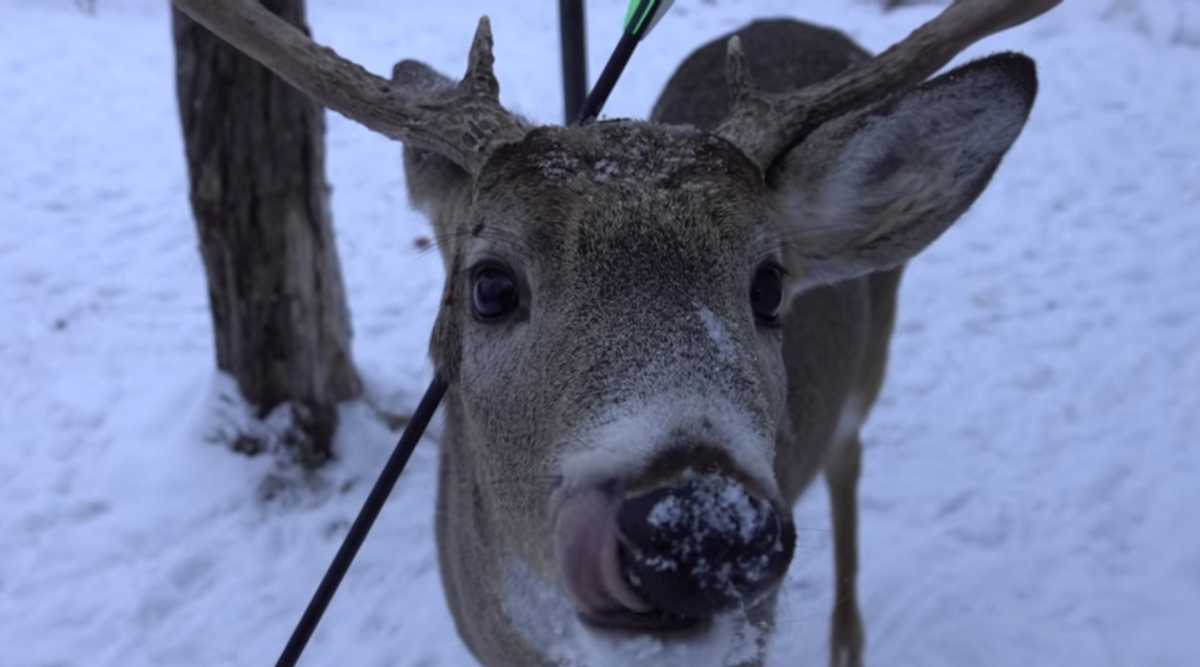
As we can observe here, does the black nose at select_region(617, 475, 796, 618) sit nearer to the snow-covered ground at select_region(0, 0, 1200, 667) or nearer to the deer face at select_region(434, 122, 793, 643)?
the deer face at select_region(434, 122, 793, 643)

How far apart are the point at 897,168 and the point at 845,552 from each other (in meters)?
2.38

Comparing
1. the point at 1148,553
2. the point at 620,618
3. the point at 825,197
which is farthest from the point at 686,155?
the point at 1148,553

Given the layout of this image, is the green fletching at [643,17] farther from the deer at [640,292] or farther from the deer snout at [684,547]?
the deer snout at [684,547]

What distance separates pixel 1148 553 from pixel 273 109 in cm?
438

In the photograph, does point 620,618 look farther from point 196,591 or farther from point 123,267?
point 123,267

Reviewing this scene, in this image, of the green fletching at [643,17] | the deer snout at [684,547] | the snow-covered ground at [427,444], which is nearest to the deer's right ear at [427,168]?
the snow-covered ground at [427,444]

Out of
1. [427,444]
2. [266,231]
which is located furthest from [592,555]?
[427,444]

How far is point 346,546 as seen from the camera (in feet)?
10.1

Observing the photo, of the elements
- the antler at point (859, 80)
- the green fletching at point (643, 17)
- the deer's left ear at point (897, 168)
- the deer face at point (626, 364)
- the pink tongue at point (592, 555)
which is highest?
the green fletching at point (643, 17)

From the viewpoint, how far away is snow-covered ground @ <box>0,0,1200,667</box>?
4.59m

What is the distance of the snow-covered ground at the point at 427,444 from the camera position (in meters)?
4.59

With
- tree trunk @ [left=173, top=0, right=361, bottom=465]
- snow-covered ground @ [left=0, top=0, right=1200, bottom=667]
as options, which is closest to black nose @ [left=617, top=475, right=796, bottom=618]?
snow-covered ground @ [left=0, top=0, right=1200, bottom=667]

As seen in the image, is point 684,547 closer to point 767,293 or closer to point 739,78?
point 767,293

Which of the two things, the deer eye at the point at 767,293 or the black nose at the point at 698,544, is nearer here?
the black nose at the point at 698,544
